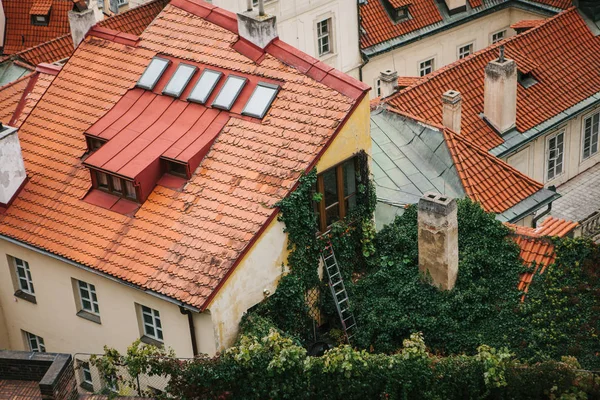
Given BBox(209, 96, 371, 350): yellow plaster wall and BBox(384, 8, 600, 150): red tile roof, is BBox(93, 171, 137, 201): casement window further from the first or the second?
BBox(384, 8, 600, 150): red tile roof

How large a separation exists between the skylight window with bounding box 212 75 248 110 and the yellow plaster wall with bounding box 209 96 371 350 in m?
3.47

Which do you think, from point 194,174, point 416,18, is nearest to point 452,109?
point 194,174

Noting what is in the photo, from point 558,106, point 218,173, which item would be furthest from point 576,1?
point 218,173

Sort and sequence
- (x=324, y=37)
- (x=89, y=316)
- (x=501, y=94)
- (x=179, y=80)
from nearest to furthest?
(x=89, y=316)
(x=179, y=80)
(x=501, y=94)
(x=324, y=37)

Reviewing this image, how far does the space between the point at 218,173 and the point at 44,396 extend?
848 cm

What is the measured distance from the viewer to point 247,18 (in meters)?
33.2

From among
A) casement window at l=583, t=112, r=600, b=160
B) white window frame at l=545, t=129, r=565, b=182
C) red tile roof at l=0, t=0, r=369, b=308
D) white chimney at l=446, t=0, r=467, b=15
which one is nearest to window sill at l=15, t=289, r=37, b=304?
red tile roof at l=0, t=0, r=369, b=308

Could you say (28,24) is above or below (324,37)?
below

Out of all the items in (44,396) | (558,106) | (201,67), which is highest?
(201,67)

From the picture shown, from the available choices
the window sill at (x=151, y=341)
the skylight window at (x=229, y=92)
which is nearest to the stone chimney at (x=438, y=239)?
the skylight window at (x=229, y=92)

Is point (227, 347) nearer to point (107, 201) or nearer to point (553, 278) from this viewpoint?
point (107, 201)

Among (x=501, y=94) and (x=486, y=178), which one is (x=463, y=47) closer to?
(x=501, y=94)

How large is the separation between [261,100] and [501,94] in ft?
41.0

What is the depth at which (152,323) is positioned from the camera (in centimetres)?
3134
